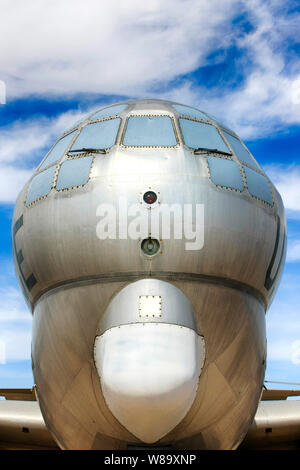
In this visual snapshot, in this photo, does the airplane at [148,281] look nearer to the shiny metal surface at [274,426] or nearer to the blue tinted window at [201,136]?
the blue tinted window at [201,136]

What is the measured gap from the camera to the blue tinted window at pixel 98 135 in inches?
292

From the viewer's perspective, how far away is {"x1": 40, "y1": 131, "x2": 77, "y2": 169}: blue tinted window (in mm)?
7828

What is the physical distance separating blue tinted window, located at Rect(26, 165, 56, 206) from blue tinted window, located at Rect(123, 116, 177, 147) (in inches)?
42.5

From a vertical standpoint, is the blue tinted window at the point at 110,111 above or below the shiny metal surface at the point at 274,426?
above

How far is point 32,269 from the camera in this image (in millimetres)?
7320

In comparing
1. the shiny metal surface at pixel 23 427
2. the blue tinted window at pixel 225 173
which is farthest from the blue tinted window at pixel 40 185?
the shiny metal surface at pixel 23 427

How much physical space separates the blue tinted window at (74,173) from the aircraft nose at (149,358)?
146 cm

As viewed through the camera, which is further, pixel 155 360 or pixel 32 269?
pixel 32 269

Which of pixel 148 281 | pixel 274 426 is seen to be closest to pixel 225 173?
pixel 148 281

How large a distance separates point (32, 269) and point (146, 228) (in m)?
1.69

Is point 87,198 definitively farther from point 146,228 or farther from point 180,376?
point 180,376

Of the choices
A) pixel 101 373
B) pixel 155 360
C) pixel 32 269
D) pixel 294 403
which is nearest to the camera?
pixel 155 360

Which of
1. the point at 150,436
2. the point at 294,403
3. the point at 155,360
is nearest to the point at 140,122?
the point at 155,360
